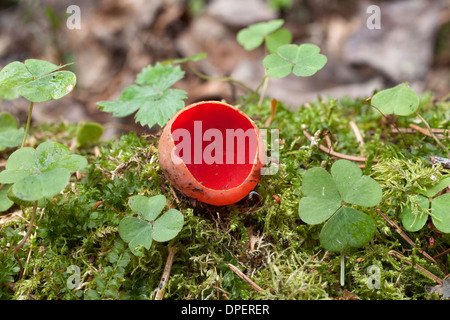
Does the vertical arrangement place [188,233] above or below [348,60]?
above

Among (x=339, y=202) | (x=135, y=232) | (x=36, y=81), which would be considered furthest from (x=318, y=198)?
(x=36, y=81)

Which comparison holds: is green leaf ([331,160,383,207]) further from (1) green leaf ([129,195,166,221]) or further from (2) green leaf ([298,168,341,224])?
(1) green leaf ([129,195,166,221])

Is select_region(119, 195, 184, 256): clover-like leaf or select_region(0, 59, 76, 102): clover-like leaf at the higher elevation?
select_region(0, 59, 76, 102): clover-like leaf

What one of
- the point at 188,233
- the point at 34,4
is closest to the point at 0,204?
the point at 188,233

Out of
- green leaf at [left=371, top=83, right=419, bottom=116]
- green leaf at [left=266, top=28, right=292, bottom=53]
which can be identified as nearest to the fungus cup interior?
green leaf at [left=371, top=83, right=419, bottom=116]

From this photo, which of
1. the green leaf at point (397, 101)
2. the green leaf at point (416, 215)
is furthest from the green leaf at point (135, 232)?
the green leaf at point (397, 101)
